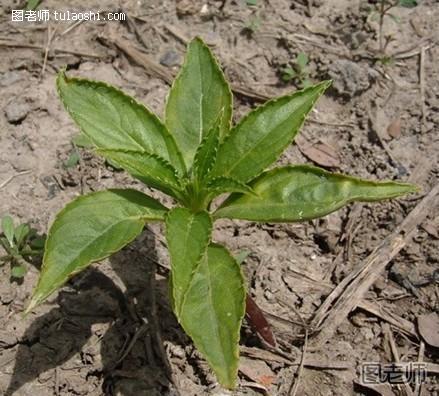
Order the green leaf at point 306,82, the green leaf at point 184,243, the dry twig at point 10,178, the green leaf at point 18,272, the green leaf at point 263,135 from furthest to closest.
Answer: the green leaf at point 306,82 < the dry twig at point 10,178 < the green leaf at point 18,272 < the green leaf at point 263,135 < the green leaf at point 184,243

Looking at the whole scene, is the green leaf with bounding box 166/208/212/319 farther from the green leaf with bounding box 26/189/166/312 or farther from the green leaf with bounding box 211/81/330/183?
the green leaf with bounding box 211/81/330/183

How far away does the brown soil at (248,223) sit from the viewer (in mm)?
2865

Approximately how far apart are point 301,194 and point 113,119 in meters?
0.76

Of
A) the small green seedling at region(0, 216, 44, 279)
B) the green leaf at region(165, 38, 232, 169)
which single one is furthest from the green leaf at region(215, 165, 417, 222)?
the small green seedling at region(0, 216, 44, 279)

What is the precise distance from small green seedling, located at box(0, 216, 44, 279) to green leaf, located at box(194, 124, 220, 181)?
1.10 meters

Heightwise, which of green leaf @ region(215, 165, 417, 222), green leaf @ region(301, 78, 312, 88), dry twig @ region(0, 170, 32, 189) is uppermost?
green leaf @ region(215, 165, 417, 222)

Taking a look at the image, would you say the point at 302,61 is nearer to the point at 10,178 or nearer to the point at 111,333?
the point at 10,178

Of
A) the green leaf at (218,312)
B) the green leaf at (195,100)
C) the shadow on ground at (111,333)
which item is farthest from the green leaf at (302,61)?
the green leaf at (218,312)

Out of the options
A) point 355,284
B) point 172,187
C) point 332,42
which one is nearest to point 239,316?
point 172,187

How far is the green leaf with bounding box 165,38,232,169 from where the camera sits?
247 centimetres

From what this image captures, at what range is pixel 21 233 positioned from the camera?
3.05 metres

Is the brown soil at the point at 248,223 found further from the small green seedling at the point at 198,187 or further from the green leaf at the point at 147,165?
the green leaf at the point at 147,165

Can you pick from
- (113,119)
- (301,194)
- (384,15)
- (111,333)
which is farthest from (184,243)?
(384,15)

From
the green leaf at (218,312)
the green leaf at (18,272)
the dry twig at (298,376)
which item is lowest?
the dry twig at (298,376)
